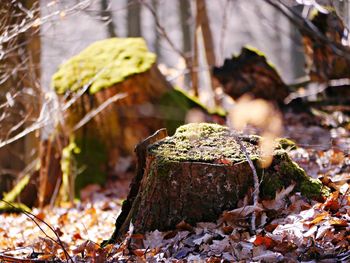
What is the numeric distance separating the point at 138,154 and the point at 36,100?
15.9ft

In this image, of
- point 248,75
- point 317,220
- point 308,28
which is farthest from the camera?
point 248,75

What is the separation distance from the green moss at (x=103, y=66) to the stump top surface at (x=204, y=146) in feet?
13.6

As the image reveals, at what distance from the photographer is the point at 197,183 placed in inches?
171

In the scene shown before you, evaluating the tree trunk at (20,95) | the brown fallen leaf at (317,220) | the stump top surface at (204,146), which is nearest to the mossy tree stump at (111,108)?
the tree trunk at (20,95)

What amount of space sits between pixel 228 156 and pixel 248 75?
578cm

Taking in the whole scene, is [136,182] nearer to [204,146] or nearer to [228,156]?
[204,146]

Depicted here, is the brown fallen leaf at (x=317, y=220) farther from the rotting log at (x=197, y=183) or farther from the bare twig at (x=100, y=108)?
the bare twig at (x=100, y=108)

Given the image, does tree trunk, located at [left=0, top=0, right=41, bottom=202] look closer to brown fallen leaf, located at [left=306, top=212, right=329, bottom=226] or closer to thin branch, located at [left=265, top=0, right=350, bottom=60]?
brown fallen leaf, located at [left=306, top=212, right=329, bottom=226]

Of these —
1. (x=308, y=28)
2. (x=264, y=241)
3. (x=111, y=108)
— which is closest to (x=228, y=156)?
(x=264, y=241)

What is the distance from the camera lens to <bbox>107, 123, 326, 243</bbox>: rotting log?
14.2 ft

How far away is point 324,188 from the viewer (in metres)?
4.68

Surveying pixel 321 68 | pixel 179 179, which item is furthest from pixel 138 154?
pixel 321 68

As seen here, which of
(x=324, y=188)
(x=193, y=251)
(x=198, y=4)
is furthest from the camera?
(x=198, y=4)

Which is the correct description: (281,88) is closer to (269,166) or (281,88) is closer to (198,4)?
(198,4)
